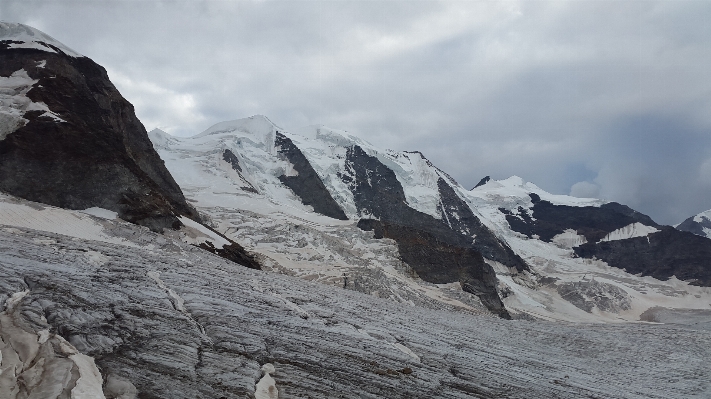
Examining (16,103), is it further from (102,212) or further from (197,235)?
(197,235)

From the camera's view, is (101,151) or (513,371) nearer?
(513,371)

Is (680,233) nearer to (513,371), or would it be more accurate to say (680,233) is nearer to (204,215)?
(204,215)

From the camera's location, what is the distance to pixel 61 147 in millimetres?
48812

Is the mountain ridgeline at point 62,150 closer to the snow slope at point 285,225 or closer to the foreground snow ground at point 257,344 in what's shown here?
the snow slope at point 285,225

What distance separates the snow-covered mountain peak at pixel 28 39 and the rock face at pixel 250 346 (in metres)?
57.8

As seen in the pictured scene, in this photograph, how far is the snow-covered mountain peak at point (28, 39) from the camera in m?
68.0

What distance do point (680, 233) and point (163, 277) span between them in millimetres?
233018

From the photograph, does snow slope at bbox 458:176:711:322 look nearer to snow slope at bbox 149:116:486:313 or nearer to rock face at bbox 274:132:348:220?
snow slope at bbox 149:116:486:313

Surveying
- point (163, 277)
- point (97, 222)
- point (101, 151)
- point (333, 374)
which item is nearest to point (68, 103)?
point (101, 151)

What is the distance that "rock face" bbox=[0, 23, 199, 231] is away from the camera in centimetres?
4497

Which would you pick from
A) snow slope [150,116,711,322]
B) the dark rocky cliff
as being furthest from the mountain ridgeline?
the dark rocky cliff

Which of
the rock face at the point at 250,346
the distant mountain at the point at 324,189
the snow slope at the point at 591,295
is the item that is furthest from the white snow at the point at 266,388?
the snow slope at the point at 591,295

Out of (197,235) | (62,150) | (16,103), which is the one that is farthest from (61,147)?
(197,235)

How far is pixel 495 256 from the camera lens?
17888 cm
